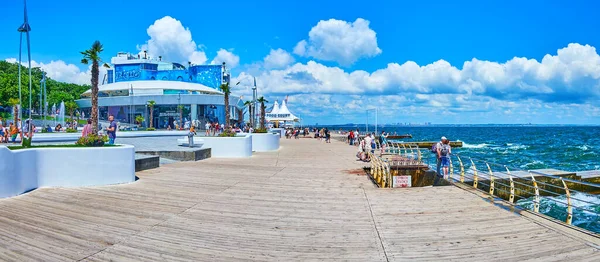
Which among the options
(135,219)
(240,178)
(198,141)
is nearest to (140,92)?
(198,141)

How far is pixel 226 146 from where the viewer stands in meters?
22.8

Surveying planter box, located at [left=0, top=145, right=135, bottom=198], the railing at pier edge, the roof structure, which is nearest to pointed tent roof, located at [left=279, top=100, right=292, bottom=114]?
the roof structure

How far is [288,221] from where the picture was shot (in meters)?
8.16

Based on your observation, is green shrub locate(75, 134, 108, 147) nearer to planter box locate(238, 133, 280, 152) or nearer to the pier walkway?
the pier walkway

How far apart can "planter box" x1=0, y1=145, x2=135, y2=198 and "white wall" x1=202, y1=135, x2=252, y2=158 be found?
9.99m

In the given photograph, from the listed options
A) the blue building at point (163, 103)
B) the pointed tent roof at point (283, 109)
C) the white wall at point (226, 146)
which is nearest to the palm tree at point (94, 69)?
the white wall at point (226, 146)

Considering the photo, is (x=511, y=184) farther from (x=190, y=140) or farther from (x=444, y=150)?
(x=190, y=140)

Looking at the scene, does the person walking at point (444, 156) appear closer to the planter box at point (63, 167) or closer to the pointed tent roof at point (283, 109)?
the planter box at point (63, 167)

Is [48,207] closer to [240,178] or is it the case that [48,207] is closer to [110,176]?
[110,176]

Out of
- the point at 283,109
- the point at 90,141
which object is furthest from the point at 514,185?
the point at 283,109

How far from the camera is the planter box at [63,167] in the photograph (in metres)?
9.70

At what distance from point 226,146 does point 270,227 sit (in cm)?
1545

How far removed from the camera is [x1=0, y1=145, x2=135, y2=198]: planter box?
9.70 meters

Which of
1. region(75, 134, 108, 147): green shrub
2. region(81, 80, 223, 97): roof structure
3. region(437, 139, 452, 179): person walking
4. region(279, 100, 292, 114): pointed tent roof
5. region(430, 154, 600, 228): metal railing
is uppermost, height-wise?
region(81, 80, 223, 97): roof structure
